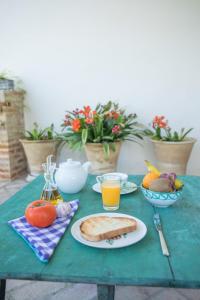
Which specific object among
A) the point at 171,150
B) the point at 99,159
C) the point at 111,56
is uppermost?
the point at 111,56

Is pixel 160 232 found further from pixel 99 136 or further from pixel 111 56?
pixel 111 56

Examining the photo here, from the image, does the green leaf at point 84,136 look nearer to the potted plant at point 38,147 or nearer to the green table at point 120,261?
the potted plant at point 38,147

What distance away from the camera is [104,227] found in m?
0.77

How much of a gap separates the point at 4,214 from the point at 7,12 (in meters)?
2.82

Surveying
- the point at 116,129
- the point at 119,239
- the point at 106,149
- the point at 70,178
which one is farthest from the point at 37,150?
the point at 119,239

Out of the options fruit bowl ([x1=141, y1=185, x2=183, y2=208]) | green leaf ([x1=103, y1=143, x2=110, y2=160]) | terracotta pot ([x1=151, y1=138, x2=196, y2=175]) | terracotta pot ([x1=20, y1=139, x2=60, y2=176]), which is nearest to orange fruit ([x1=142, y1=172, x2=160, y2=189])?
fruit bowl ([x1=141, y1=185, x2=183, y2=208])

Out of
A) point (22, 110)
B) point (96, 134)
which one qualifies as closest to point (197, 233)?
point (96, 134)

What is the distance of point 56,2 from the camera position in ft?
9.25

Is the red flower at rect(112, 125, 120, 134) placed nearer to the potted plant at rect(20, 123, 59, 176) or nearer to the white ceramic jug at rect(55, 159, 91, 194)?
the potted plant at rect(20, 123, 59, 176)

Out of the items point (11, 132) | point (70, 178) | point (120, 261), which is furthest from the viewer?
point (11, 132)

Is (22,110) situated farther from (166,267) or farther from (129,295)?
(166,267)

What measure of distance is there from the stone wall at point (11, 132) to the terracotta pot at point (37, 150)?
20 centimetres

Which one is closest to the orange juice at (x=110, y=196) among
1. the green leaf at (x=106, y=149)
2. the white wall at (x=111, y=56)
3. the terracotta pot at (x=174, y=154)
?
the green leaf at (x=106, y=149)

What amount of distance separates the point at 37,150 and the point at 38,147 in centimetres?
4
